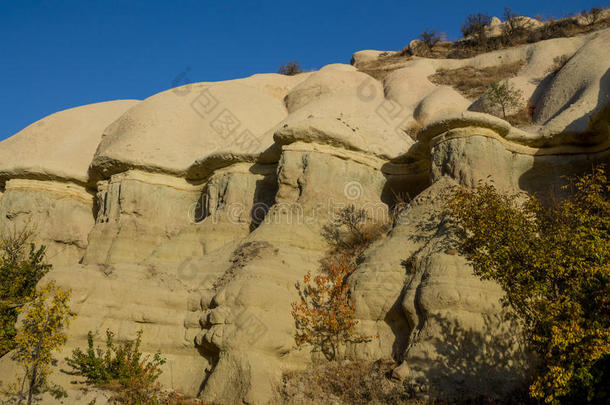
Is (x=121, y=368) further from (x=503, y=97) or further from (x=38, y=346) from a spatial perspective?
(x=503, y=97)

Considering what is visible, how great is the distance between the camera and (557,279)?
779 centimetres

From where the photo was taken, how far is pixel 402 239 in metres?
11.3

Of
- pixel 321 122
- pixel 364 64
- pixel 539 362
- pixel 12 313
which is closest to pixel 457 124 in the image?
pixel 321 122

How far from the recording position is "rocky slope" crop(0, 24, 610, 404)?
9320mm

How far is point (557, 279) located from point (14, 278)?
12073mm

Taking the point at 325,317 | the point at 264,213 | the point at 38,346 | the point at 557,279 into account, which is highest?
the point at 264,213

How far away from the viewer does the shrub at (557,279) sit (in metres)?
6.62

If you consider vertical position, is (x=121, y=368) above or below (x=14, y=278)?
below

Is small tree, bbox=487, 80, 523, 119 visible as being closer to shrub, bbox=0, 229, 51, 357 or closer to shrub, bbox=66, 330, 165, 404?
shrub, bbox=66, 330, 165, 404

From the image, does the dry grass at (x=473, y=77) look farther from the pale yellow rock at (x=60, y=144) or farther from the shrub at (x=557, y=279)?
the shrub at (x=557, y=279)

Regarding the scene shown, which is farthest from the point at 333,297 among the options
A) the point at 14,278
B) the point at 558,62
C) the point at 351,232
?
the point at 558,62

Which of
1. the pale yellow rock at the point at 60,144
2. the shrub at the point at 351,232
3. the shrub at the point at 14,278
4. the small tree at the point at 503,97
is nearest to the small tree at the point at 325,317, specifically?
the shrub at the point at 351,232

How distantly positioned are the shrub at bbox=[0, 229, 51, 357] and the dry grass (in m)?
20.5

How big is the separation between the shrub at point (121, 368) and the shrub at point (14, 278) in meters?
1.50
